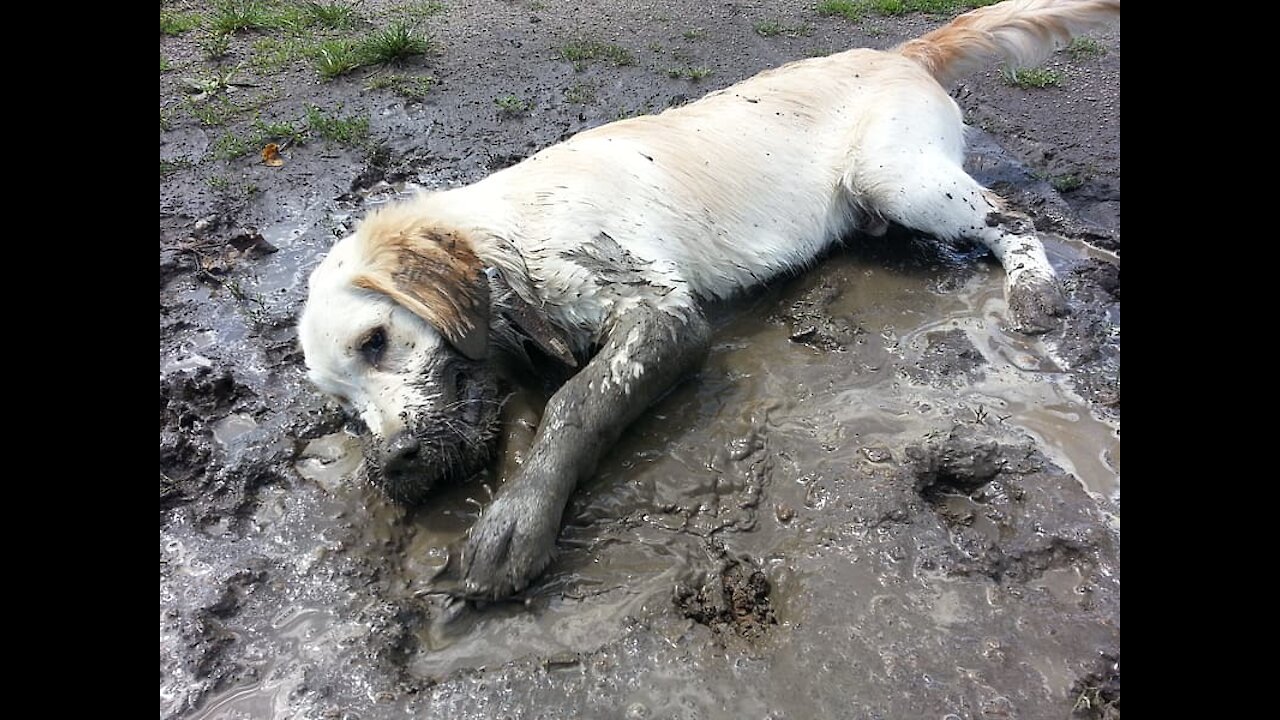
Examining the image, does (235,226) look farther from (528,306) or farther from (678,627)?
(678,627)

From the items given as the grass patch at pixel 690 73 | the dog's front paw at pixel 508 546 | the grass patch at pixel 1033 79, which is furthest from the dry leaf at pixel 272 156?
the grass patch at pixel 1033 79

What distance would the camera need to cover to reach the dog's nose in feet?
10.5

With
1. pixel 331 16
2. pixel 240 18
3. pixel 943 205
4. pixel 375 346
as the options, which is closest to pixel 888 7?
pixel 943 205

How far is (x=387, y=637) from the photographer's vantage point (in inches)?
112

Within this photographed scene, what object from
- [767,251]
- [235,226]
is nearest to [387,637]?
[767,251]

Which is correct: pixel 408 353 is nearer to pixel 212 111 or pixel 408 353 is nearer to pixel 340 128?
pixel 340 128

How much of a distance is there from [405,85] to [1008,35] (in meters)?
5.04

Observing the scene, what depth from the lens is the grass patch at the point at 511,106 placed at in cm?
668

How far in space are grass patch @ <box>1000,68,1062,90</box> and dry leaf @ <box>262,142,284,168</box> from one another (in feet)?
20.6

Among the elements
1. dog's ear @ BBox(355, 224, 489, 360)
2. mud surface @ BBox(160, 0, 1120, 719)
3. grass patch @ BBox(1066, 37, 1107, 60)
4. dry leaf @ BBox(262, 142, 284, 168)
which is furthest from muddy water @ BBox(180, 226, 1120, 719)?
grass patch @ BBox(1066, 37, 1107, 60)

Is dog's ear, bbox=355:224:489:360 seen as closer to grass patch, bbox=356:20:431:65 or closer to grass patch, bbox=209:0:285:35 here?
grass patch, bbox=356:20:431:65

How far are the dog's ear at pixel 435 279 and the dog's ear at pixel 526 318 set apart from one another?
82 millimetres

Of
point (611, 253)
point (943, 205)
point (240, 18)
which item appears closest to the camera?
point (611, 253)

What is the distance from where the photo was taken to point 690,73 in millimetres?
7297
